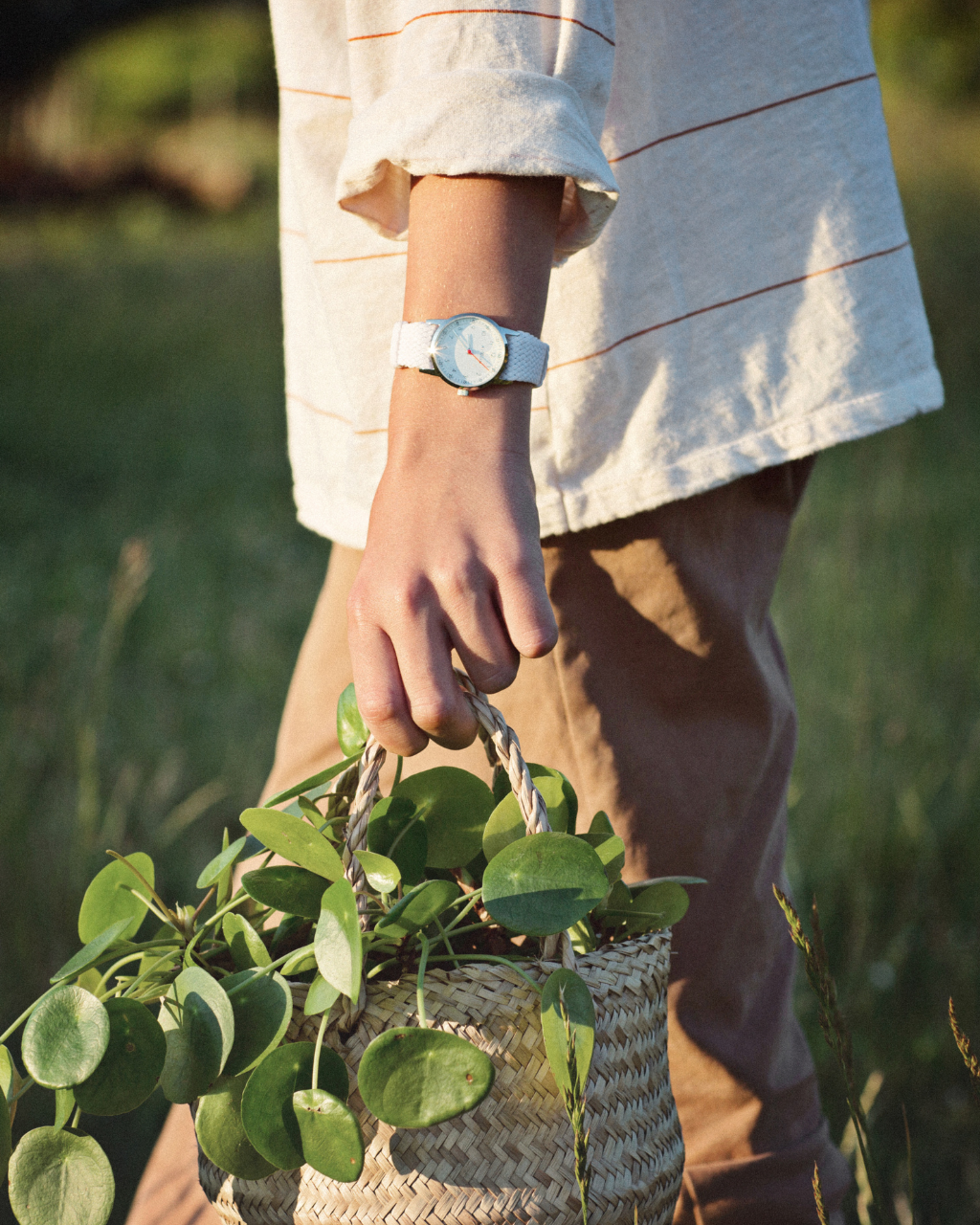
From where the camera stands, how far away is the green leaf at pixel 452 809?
0.66 m

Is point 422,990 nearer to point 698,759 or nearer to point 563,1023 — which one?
point 563,1023

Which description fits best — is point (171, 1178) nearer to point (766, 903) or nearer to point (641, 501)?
point (766, 903)

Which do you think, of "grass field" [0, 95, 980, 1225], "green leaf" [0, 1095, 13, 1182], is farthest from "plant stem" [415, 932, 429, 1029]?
"grass field" [0, 95, 980, 1225]

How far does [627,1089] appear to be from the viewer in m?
0.61

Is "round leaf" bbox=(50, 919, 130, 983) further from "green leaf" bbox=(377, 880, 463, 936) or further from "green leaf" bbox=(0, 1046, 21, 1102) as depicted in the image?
"green leaf" bbox=(377, 880, 463, 936)

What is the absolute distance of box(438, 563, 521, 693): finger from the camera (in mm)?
579

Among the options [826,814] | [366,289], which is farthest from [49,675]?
[366,289]

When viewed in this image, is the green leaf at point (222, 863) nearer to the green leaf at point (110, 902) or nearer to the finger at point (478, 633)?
the green leaf at point (110, 902)

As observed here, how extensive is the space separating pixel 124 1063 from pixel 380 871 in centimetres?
16

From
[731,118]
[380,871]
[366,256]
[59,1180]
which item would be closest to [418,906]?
[380,871]

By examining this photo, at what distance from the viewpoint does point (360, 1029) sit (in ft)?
1.92

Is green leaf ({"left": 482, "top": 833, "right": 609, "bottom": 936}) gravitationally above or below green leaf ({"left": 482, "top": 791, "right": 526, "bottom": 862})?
below

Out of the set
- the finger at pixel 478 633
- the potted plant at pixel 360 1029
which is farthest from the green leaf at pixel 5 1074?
the finger at pixel 478 633

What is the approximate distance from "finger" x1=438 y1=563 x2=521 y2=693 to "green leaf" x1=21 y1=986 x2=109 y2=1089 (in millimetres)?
259
